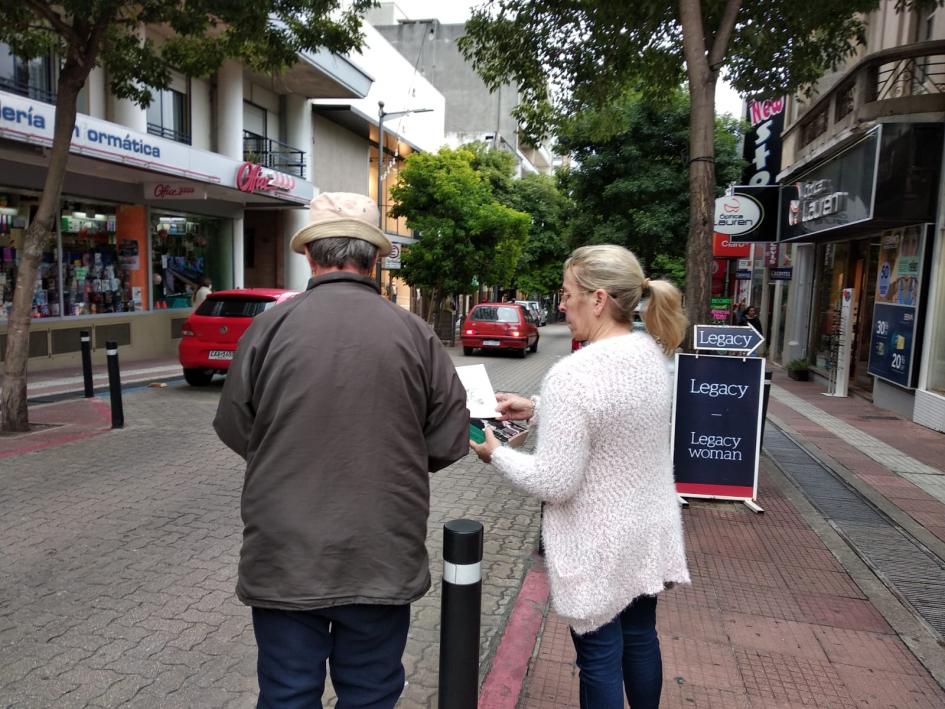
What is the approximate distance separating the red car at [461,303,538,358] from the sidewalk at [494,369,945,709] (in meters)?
13.8

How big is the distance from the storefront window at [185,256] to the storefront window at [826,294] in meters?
15.1

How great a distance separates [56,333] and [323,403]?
558 inches

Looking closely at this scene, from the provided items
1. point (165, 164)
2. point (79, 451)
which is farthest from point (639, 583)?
point (165, 164)

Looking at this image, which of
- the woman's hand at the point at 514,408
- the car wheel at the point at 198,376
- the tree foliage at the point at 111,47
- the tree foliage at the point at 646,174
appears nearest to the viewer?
the woman's hand at the point at 514,408

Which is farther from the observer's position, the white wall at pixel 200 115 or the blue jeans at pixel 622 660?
the white wall at pixel 200 115

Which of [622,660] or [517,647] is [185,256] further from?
[622,660]

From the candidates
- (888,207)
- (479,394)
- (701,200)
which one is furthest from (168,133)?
(479,394)

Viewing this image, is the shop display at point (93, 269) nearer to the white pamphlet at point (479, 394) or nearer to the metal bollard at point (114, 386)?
the metal bollard at point (114, 386)

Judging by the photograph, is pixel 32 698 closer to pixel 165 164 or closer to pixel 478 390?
pixel 478 390

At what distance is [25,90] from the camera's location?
42.5ft

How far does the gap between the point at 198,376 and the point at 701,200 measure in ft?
29.3

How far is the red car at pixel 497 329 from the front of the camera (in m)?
20.2

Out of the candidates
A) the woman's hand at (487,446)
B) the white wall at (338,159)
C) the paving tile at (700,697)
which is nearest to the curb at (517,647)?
the paving tile at (700,697)

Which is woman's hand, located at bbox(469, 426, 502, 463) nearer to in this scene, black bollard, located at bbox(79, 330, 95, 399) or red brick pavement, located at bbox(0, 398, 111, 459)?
red brick pavement, located at bbox(0, 398, 111, 459)
